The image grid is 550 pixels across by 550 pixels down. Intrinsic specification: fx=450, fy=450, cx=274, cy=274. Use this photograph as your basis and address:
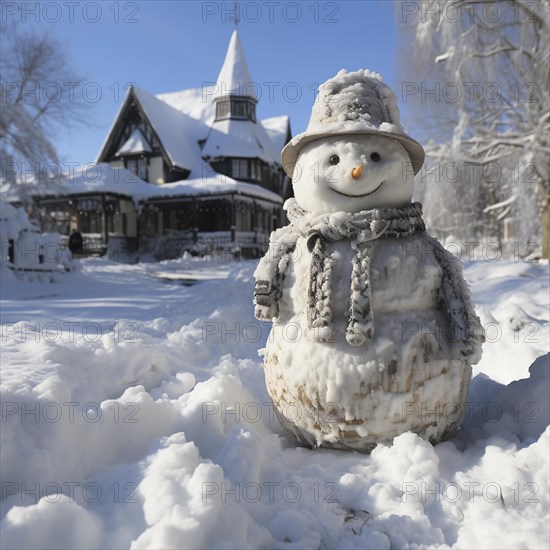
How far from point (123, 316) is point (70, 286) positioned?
4346 mm

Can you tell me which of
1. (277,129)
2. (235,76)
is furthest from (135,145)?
(277,129)

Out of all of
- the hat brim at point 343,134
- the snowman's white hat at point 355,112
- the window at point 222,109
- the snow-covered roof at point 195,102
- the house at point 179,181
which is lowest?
the hat brim at point 343,134

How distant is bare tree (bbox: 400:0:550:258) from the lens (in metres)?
11.6

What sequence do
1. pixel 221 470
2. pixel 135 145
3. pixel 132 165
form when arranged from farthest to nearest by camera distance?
pixel 132 165, pixel 135 145, pixel 221 470

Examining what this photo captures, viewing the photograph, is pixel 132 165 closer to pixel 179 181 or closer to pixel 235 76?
pixel 179 181

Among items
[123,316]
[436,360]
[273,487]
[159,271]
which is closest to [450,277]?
[436,360]

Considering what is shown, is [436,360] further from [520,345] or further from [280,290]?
[520,345]

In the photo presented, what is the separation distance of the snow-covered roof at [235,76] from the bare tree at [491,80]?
41.8 feet

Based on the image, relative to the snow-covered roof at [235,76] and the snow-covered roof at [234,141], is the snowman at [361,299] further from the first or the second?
the snow-covered roof at [235,76]

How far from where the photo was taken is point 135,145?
75.0 feet

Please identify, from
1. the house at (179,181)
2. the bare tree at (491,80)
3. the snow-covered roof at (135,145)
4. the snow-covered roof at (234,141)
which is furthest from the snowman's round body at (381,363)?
the snow-covered roof at (135,145)

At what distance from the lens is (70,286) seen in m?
9.90

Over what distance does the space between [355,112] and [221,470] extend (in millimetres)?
→ 1988

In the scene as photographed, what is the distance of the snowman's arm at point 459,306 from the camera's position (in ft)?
7.86
